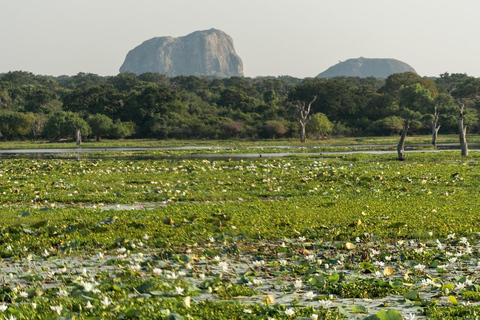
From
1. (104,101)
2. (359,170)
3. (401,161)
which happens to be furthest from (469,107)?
(359,170)

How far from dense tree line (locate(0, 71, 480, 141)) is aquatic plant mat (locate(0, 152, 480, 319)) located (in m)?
67.4

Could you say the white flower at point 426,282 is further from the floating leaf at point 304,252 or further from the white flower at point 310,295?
the floating leaf at point 304,252

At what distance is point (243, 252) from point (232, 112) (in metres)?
91.0

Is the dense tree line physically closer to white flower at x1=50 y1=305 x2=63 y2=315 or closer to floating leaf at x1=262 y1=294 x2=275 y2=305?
floating leaf at x1=262 y1=294 x2=275 y2=305

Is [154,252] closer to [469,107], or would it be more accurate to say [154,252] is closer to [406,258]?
[406,258]

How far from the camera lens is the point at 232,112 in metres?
101

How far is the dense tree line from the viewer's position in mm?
90000

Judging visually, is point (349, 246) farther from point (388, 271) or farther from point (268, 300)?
point (268, 300)

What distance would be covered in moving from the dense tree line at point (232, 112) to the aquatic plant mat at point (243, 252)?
67.4 metres

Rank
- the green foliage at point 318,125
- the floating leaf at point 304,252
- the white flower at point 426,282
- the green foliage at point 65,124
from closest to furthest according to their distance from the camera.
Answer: the white flower at point 426,282, the floating leaf at point 304,252, the green foliage at point 318,125, the green foliage at point 65,124

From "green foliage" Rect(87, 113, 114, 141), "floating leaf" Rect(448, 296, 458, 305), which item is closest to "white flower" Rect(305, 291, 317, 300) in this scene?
"floating leaf" Rect(448, 296, 458, 305)

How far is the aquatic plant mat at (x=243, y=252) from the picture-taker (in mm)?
6996

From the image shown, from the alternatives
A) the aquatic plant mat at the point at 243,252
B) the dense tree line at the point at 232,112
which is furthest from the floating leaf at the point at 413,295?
the dense tree line at the point at 232,112

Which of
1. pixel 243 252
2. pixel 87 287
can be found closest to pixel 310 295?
pixel 87 287
